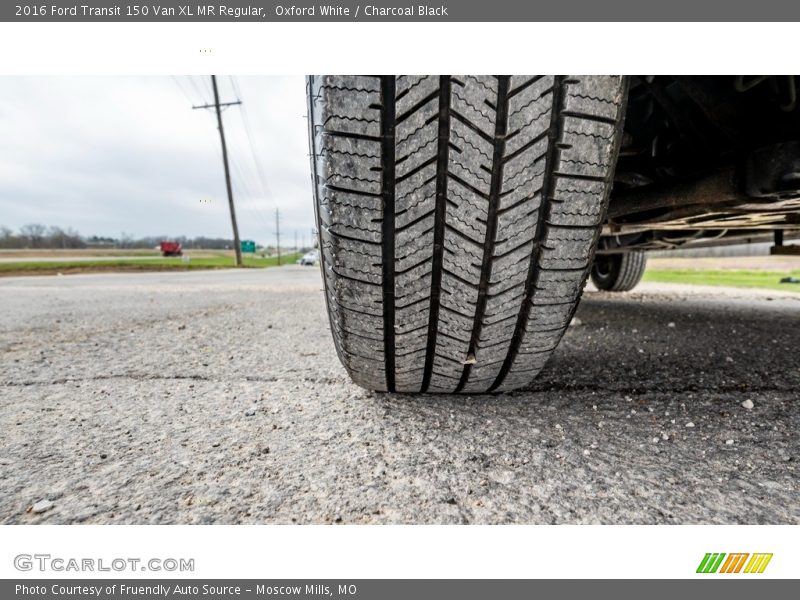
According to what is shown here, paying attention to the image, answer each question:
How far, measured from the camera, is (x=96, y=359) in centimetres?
140

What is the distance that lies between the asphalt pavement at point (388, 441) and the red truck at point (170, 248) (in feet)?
111

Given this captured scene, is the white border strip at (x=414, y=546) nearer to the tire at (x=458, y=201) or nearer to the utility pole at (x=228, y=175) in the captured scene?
the tire at (x=458, y=201)

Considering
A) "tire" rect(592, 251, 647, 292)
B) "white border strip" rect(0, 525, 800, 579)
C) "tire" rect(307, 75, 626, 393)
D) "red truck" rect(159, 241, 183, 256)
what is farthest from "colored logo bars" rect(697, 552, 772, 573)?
"red truck" rect(159, 241, 183, 256)

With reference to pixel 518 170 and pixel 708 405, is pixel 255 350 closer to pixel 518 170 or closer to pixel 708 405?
pixel 518 170

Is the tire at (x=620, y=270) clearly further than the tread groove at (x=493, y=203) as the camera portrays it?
Yes

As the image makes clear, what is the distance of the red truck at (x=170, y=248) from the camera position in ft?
102

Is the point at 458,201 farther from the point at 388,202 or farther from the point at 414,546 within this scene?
the point at 414,546

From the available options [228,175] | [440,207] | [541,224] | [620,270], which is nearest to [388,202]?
[440,207]

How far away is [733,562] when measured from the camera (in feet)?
1.73

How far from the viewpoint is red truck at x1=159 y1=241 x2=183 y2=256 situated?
31016mm

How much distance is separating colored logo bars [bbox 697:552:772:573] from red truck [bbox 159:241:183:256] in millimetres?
35099

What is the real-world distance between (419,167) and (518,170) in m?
0.16

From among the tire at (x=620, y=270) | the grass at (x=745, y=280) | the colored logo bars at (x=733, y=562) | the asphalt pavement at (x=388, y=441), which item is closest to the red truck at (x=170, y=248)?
the grass at (x=745, y=280)

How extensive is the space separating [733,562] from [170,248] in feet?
118
